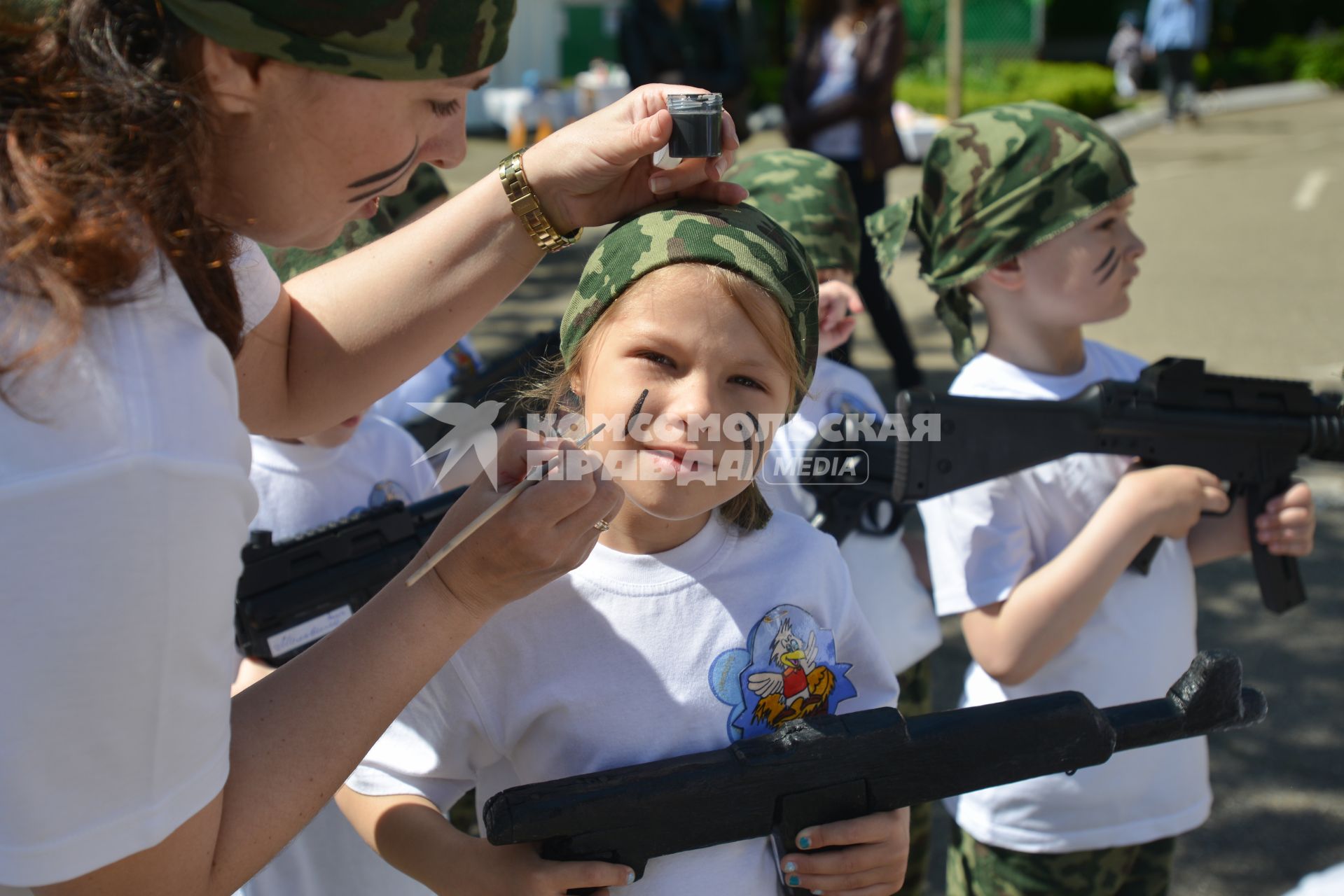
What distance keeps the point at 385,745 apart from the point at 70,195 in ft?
2.71

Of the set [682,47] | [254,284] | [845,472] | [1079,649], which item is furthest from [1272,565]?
[682,47]

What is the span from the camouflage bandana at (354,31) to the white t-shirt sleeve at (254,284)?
1.35 feet

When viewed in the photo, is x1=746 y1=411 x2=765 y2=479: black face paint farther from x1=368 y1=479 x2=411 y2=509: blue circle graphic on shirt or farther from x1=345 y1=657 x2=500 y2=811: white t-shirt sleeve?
x1=368 y1=479 x2=411 y2=509: blue circle graphic on shirt

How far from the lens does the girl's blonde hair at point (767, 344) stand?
150 cm

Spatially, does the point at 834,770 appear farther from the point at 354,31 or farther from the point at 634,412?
the point at 354,31

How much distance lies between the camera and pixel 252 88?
3.77 feet

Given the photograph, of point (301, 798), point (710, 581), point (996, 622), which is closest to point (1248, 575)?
point (996, 622)

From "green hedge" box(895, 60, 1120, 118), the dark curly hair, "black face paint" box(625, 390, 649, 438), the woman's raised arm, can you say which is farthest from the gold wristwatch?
"green hedge" box(895, 60, 1120, 118)

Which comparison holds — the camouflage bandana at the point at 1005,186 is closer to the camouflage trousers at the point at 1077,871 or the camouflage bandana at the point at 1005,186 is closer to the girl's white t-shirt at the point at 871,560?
the girl's white t-shirt at the point at 871,560

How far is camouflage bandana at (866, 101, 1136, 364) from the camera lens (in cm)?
231

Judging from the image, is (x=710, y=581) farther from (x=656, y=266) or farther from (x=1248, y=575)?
(x=1248, y=575)

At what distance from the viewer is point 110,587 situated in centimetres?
97

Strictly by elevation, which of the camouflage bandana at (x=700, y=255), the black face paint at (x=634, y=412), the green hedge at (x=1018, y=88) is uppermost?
the camouflage bandana at (x=700, y=255)

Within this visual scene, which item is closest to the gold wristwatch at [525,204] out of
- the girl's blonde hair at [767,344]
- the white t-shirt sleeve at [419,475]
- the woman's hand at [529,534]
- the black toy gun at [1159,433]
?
the girl's blonde hair at [767,344]
